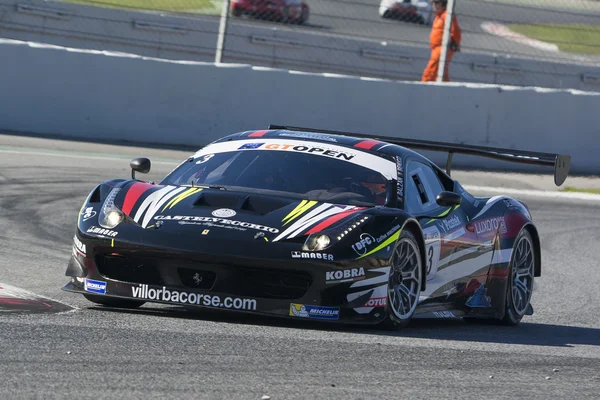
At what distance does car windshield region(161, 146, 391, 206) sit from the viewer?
22.7 feet

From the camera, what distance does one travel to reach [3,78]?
14383 mm

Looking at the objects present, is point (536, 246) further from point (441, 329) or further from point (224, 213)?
point (224, 213)

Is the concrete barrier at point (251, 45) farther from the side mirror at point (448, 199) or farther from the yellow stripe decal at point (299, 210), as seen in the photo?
the yellow stripe decal at point (299, 210)

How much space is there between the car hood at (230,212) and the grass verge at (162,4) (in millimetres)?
9162

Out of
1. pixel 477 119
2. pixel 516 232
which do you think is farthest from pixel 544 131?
pixel 516 232

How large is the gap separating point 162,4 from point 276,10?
2.46m

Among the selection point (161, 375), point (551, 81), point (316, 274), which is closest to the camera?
point (161, 375)

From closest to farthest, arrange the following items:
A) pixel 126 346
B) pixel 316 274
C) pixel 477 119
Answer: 1. pixel 126 346
2. pixel 316 274
3. pixel 477 119

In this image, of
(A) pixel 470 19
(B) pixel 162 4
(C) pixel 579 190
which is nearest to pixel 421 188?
(C) pixel 579 190

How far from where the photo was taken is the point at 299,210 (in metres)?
6.41

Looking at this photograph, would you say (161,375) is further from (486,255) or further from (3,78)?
(3,78)

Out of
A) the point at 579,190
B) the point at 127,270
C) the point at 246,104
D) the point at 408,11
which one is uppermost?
the point at 408,11

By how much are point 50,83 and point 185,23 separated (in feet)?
14.2

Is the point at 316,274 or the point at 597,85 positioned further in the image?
the point at 597,85
